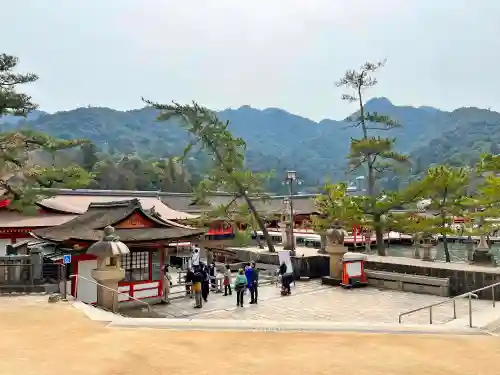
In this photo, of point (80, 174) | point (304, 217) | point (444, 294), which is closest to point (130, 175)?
point (304, 217)

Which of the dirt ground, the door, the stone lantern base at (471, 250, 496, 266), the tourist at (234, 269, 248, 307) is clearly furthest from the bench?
the door

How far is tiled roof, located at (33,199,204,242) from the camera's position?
51.0 ft

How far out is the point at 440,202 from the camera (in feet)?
87.7

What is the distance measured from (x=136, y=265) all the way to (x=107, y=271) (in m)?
3.69

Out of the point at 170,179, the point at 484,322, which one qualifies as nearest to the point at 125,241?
the point at 484,322

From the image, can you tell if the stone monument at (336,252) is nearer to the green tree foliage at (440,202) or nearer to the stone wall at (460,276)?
the stone wall at (460,276)

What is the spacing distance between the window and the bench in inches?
399

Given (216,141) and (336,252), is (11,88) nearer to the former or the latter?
(216,141)

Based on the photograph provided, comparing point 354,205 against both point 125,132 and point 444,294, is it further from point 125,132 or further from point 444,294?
point 125,132

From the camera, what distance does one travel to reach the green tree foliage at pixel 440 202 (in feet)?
76.8

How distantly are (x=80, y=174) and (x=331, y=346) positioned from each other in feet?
66.2

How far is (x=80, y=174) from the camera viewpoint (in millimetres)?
24969

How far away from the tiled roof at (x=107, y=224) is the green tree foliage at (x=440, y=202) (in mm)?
12565

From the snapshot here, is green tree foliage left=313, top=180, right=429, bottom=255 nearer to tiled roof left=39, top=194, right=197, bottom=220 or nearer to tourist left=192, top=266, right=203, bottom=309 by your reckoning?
tourist left=192, top=266, right=203, bottom=309
